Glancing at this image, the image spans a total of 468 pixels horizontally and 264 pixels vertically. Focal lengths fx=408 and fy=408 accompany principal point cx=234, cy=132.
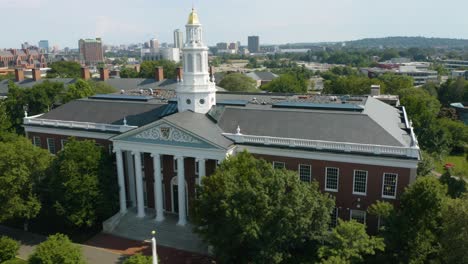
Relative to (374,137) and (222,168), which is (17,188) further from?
(374,137)

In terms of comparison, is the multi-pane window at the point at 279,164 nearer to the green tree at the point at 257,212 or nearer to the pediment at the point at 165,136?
the pediment at the point at 165,136

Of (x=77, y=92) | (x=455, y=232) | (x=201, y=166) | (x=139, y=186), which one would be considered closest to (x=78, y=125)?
(x=139, y=186)

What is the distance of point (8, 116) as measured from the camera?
60.4 m

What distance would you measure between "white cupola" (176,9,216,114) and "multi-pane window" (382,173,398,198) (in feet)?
59.8

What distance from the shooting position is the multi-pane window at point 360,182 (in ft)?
108

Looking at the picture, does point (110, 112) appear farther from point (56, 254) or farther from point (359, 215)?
point (359, 215)

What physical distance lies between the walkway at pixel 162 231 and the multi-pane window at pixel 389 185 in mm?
15586

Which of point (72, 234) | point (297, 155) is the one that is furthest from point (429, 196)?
point (72, 234)

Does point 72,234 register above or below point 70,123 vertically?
below

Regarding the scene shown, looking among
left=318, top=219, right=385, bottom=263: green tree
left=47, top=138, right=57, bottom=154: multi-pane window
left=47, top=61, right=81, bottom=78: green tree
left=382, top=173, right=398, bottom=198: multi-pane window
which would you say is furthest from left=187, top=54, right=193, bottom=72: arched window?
left=47, top=61, right=81, bottom=78: green tree

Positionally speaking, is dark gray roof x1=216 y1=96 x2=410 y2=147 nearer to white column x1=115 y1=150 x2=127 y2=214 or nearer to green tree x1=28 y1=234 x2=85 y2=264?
white column x1=115 y1=150 x2=127 y2=214

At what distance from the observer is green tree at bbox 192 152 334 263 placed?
27.2 m

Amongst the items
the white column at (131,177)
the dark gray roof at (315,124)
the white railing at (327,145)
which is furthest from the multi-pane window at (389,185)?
the white column at (131,177)

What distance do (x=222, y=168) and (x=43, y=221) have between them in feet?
74.5
